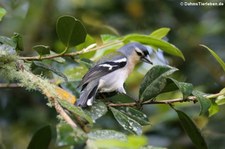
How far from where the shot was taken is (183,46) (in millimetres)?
4688

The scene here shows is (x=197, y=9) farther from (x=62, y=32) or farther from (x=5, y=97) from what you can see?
(x=62, y=32)

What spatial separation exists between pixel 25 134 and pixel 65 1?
4.42 feet

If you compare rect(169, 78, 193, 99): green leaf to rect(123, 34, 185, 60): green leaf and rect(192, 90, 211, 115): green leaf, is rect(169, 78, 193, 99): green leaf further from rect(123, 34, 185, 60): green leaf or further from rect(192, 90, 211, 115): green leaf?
rect(123, 34, 185, 60): green leaf

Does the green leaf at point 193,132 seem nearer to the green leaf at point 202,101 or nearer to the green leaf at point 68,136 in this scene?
the green leaf at point 202,101

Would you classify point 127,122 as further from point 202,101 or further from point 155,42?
point 155,42

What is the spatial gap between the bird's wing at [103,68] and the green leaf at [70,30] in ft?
1.94

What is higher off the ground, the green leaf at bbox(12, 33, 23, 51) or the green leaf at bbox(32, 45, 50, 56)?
the green leaf at bbox(12, 33, 23, 51)

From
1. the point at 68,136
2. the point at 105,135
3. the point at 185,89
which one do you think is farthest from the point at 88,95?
the point at 68,136

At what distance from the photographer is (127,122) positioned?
2.18m

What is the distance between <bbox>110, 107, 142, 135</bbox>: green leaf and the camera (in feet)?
7.06

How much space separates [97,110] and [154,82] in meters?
0.31

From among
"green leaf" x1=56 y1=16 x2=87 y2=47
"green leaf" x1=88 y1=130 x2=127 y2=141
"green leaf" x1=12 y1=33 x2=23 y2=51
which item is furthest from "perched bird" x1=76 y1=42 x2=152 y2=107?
"green leaf" x1=88 y1=130 x2=127 y2=141

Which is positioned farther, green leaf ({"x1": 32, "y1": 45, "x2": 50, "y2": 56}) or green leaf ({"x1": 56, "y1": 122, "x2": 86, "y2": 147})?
green leaf ({"x1": 32, "y1": 45, "x2": 50, "y2": 56})

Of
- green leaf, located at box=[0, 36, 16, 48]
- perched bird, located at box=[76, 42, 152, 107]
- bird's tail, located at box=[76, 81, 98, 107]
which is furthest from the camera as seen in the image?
perched bird, located at box=[76, 42, 152, 107]
